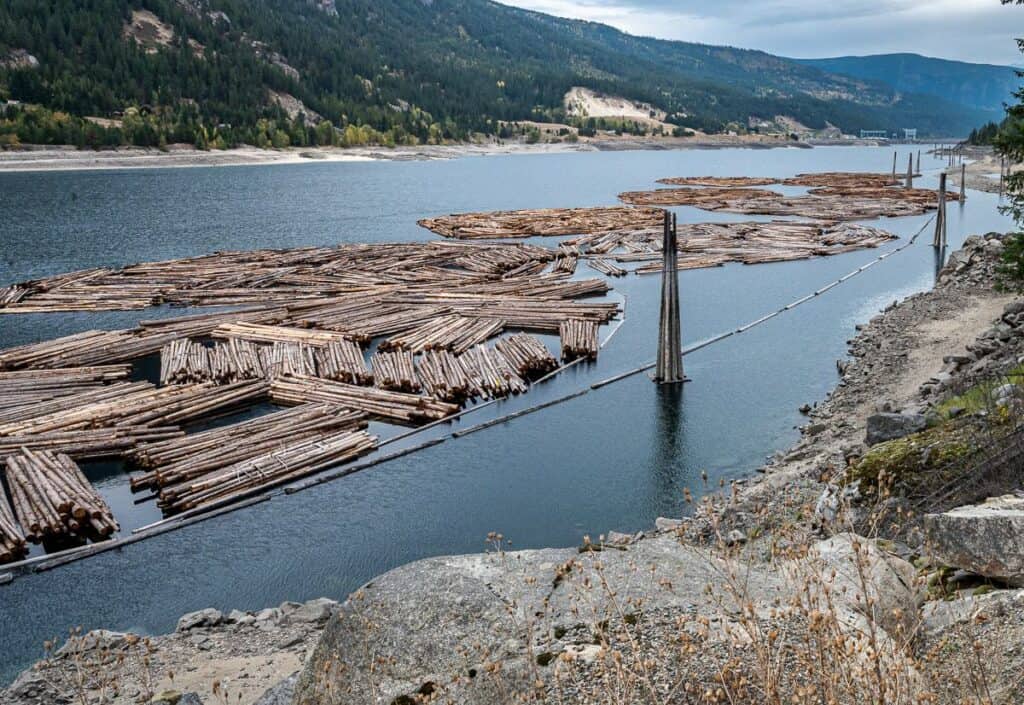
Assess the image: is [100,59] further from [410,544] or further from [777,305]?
[410,544]

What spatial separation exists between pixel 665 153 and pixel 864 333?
556 feet

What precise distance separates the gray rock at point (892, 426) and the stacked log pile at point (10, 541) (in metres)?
16.1

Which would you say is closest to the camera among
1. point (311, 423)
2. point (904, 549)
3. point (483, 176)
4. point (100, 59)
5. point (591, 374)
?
point (904, 549)

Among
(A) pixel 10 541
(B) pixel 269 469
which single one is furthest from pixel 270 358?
(A) pixel 10 541

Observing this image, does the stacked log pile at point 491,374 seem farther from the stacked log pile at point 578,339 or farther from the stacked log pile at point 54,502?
the stacked log pile at point 54,502

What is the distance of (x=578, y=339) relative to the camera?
95.1 feet

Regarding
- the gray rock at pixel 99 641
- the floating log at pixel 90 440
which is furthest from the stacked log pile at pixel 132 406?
the gray rock at pixel 99 641

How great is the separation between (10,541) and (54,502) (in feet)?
4.72

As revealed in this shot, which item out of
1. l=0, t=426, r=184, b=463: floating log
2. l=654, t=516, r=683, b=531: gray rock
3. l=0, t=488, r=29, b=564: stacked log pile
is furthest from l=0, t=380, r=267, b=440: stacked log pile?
l=654, t=516, r=683, b=531: gray rock

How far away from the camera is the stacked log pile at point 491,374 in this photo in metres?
24.4

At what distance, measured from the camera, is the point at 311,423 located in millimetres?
20781

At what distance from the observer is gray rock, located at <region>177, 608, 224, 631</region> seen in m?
12.5

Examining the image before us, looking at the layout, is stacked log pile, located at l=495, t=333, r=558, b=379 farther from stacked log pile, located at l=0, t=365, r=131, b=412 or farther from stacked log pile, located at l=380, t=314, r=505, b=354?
stacked log pile, located at l=0, t=365, r=131, b=412

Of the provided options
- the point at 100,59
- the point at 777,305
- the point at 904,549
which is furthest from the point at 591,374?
the point at 100,59
